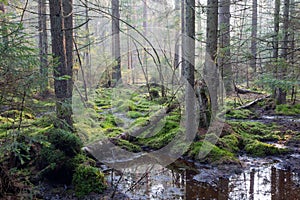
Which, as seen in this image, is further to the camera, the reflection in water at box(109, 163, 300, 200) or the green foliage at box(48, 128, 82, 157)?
the green foliage at box(48, 128, 82, 157)

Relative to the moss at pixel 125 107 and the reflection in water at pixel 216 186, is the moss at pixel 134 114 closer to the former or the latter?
the moss at pixel 125 107

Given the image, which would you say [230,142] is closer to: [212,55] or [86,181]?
[212,55]

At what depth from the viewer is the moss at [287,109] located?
1065cm

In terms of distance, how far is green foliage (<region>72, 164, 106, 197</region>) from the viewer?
4500 mm

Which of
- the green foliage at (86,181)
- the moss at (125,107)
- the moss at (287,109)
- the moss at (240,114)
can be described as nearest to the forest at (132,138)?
the green foliage at (86,181)

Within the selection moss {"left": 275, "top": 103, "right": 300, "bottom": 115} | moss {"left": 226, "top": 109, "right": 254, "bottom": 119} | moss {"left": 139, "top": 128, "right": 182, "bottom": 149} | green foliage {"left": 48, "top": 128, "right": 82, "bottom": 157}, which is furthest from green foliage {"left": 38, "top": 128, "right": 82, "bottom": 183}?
moss {"left": 275, "top": 103, "right": 300, "bottom": 115}

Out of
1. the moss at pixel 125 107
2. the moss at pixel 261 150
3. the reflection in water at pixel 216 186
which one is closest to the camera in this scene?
the reflection in water at pixel 216 186

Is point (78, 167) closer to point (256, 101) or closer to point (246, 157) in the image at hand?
point (246, 157)

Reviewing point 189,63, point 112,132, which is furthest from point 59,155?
point 189,63

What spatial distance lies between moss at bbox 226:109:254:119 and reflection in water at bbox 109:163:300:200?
504cm

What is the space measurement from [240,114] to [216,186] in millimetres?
6519

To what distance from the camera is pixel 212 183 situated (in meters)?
4.95

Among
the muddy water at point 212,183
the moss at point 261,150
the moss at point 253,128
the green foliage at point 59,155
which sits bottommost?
the muddy water at point 212,183

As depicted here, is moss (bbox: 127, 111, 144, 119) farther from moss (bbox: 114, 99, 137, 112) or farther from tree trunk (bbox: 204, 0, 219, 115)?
tree trunk (bbox: 204, 0, 219, 115)
